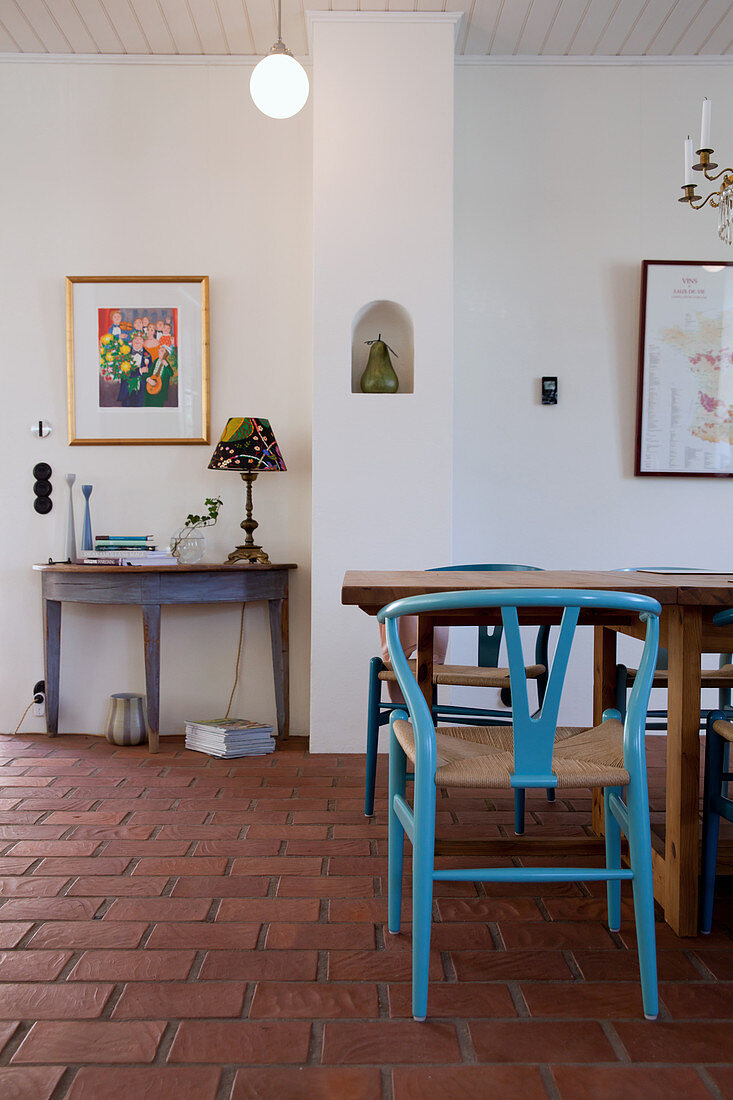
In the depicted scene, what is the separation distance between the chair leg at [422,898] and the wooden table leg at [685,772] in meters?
0.70

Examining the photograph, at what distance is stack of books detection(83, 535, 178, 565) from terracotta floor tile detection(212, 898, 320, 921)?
1.73 metres

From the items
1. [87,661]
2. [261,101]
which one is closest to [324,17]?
[261,101]

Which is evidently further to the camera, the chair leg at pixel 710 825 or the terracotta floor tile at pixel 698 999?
the chair leg at pixel 710 825

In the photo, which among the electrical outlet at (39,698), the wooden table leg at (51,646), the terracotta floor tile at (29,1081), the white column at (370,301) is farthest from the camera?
the electrical outlet at (39,698)

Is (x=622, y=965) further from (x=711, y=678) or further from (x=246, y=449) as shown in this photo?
(x=246, y=449)

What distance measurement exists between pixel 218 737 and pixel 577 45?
3.24 metres

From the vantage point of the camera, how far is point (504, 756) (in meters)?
1.71

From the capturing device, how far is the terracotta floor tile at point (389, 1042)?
1.45 m

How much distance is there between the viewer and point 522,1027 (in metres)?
1.54

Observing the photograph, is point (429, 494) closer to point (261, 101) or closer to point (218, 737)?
point (218, 737)

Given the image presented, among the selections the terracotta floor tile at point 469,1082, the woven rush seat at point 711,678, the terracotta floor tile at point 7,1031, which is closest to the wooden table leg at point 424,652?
the woven rush seat at point 711,678

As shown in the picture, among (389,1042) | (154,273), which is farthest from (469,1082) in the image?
(154,273)

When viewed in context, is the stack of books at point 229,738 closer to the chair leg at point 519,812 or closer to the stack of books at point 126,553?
the stack of books at point 126,553

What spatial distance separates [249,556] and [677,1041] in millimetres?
2521
